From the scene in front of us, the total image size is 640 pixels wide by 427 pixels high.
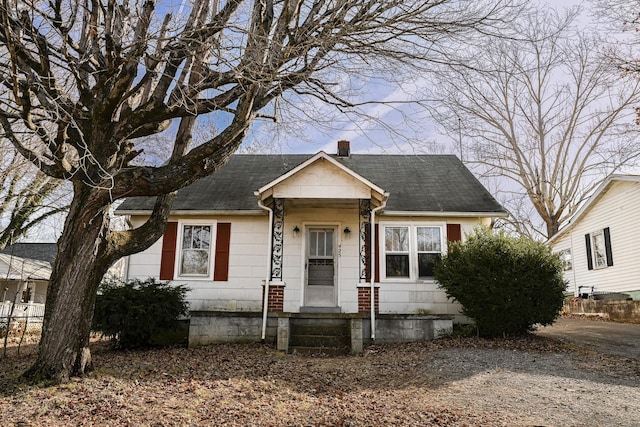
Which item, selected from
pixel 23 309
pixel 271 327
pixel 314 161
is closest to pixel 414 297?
pixel 271 327

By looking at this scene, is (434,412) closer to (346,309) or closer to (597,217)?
(346,309)

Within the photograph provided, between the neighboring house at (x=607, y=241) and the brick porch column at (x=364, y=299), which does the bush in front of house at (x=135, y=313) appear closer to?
the brick porch column at (x=364, y=299)

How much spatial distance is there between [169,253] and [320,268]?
391cm

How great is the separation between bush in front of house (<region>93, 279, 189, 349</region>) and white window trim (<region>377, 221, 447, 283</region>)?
5.00 meters

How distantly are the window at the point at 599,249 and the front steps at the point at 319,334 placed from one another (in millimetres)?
11772

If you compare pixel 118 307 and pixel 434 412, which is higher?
pixel 118 307

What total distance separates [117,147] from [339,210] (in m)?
6.31

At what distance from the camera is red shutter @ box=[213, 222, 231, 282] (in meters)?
11.5

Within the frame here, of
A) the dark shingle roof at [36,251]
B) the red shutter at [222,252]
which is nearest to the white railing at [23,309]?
the red shutter at [222,252]

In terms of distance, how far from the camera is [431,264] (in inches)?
453

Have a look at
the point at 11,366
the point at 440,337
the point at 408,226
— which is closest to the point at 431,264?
the point at 408,226

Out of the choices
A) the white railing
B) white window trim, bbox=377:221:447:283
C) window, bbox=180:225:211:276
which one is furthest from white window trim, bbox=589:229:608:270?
the white railing

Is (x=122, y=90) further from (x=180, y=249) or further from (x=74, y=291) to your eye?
(x=180, y=249)

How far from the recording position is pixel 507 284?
31.2ft
